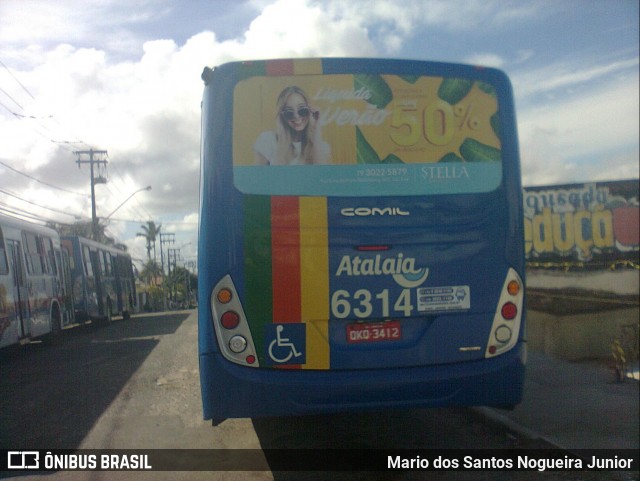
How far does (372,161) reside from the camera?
209 inches

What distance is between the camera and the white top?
17.1 ft

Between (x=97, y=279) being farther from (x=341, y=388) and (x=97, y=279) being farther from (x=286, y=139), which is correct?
(x=341, y=388)

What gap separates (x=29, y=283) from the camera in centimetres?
1411

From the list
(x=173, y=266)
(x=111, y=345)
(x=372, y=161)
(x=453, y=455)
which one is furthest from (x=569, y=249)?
(x=173, y=266)

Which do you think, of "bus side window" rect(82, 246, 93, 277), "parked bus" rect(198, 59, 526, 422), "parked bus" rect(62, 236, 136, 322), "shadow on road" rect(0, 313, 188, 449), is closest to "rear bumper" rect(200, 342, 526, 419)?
"parked bus" rect(198, 59, 526, 422)

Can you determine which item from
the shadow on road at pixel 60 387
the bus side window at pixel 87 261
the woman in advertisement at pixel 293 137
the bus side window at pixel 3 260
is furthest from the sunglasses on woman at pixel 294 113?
the bus side window at pixel 87 261

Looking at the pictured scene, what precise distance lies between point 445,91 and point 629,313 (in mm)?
7591

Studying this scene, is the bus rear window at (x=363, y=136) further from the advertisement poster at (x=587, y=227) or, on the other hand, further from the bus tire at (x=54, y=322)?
the bus tire at (x=54, y=322)

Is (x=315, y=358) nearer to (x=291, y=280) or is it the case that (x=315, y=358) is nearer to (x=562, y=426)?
(x=291, y=280)

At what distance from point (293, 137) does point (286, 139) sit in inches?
2.2

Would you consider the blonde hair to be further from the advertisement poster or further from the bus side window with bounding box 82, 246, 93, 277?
the bus side window with bounding box 82, 246, 93, 277

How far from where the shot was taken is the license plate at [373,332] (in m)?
5.21

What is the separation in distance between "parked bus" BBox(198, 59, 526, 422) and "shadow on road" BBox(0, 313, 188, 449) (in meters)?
2.61

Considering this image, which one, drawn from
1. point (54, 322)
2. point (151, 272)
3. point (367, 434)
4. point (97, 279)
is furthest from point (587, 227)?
point (151, 272)
